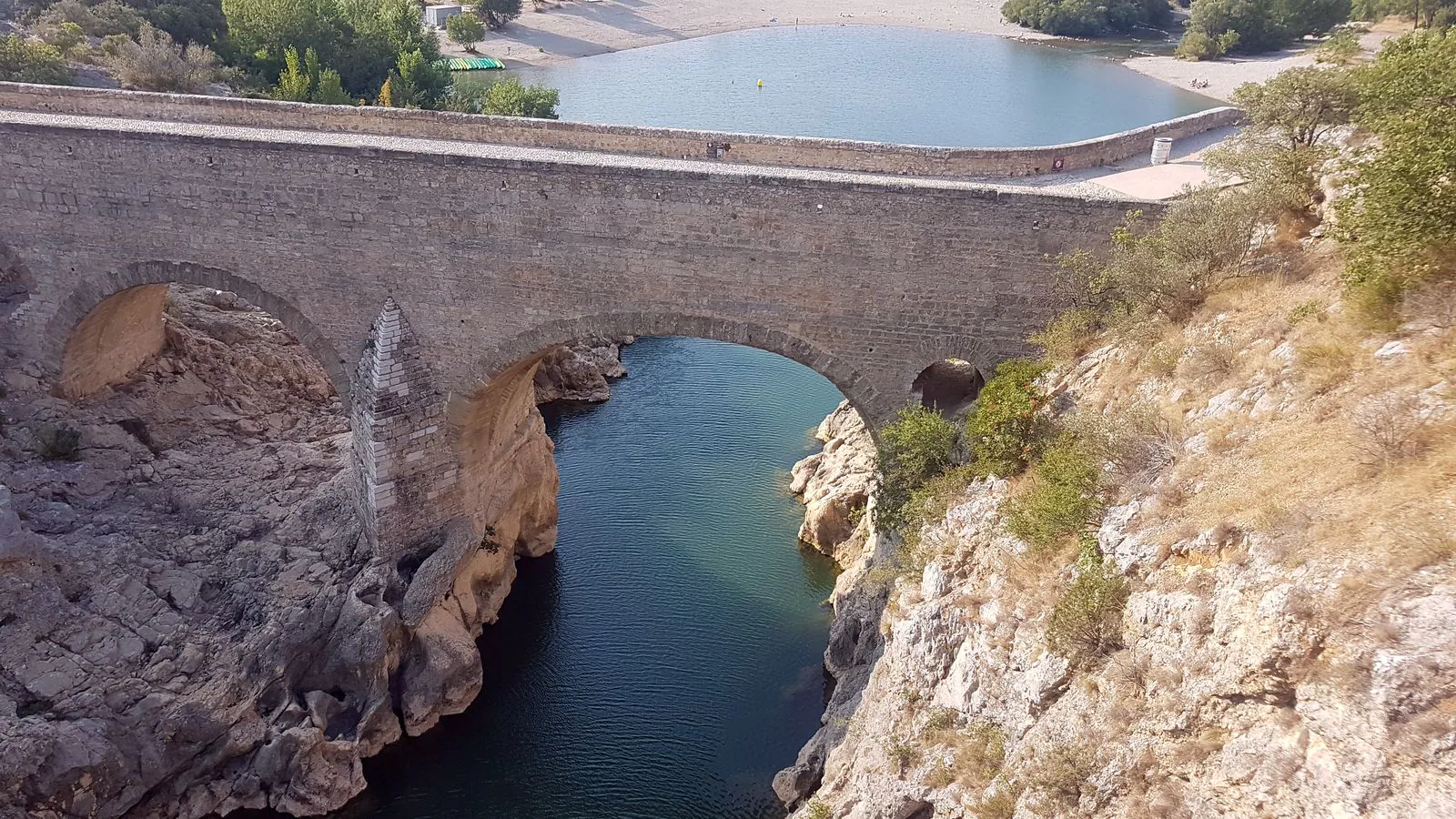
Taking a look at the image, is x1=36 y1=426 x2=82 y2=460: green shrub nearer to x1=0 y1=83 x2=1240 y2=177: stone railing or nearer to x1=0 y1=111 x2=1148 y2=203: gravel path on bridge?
x1=0 y1=111 x2=1148 y2=203: gravel path on bridge

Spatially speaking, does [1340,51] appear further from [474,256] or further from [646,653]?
[646,653]

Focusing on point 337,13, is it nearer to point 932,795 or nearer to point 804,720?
point 804,720

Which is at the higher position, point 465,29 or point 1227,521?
point 465,29

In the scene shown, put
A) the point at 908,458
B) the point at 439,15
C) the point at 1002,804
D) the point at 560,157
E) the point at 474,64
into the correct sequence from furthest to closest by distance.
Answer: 1. the point at 439,15
2. the point at 474,64
3. the point at 560,157
4. the point at 908,458
5. the point at 1002,804

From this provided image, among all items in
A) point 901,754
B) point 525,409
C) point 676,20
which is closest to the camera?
point 901,754

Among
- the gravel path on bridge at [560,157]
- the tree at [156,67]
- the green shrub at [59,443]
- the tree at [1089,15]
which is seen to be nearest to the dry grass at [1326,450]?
the gravel path on bridge at [560,157]

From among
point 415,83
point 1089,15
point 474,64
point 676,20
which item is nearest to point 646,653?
point 415,83

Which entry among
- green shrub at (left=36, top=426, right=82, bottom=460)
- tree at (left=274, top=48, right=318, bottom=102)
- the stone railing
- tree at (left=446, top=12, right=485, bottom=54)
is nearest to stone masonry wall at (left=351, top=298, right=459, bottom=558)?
the stone railing
